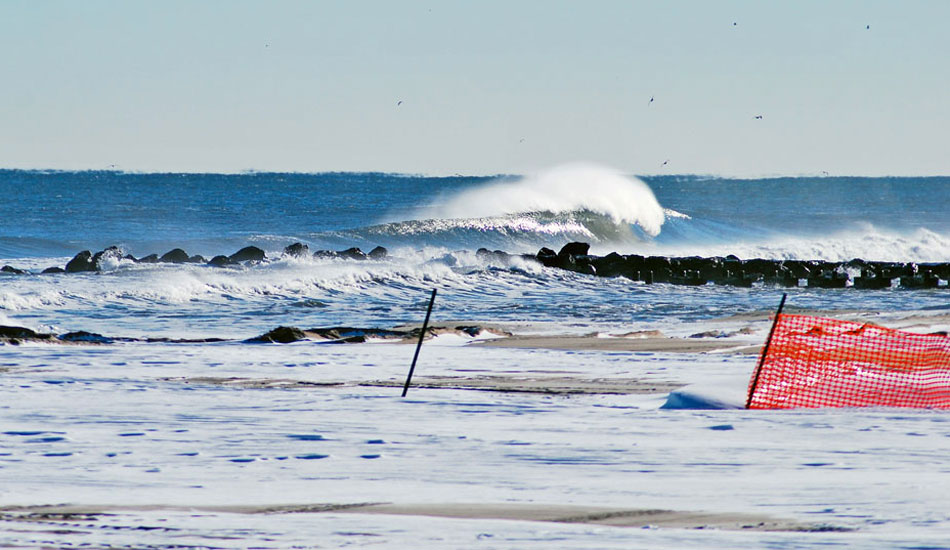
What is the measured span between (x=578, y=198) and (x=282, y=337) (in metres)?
47.6

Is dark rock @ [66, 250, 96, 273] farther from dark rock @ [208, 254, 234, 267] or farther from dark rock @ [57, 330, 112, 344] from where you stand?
dark rock @ [57, 330, 112, 344]

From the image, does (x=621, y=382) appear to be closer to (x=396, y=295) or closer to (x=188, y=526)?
(x=188, y=526)

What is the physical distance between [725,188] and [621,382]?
5458 inches

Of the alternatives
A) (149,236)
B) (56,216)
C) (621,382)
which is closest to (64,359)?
(621,382)

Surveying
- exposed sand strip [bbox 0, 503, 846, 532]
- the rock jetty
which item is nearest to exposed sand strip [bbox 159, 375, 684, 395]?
exposed sand strip [bbox 0, 503, 846, 532]

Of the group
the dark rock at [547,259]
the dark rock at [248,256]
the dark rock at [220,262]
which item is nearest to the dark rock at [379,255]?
the dark rock at [248,256]

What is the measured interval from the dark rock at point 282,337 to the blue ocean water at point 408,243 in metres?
2.66

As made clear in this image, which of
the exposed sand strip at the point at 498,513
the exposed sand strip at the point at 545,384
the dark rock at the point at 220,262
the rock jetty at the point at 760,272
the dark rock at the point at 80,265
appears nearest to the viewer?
the exposed sand strip at the point at 498,513

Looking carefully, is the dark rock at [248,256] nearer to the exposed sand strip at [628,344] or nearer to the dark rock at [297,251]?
the dark rock at [297,251]

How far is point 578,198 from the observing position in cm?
6556

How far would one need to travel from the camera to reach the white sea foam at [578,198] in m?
64.8

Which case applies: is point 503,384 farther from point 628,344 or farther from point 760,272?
point 760,272

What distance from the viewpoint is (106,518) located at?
21.6 feet

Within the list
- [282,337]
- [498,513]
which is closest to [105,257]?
[282,337]
